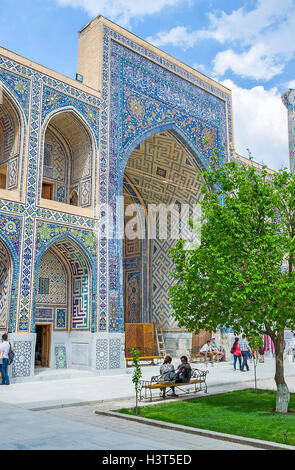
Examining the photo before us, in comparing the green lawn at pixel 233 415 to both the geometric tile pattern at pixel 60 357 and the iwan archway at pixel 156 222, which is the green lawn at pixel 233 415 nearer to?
the geometric tile pattern at pixel 60 357

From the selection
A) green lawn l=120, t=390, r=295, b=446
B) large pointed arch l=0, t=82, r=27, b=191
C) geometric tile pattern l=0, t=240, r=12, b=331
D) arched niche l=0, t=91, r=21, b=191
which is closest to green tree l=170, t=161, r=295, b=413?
green lawn l=120, t=390, r=295, b=446

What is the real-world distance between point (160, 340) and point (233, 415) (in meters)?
10.9

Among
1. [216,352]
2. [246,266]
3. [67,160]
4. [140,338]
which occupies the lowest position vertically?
[216,352]

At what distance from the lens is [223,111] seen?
54.3 feet

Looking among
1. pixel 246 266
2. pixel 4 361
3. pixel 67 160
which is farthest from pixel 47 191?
pixel 246 266

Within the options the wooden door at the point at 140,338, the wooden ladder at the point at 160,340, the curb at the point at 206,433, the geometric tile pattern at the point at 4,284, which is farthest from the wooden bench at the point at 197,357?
the curb at the point at 206,433

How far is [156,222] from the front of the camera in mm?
17531

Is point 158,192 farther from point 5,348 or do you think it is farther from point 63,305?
point 5,348

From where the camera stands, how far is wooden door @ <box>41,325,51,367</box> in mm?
11266

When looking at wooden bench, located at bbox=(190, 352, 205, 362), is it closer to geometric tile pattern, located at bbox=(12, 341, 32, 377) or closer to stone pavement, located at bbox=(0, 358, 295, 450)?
stone pavement, located at bbox=(0, 358, 295, 450)

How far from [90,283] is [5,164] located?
3560 mm

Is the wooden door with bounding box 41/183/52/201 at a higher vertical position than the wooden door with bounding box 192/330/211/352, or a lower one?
higher

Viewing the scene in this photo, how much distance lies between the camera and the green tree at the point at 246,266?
5.74m

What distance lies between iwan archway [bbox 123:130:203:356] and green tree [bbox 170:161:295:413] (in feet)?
28.4
